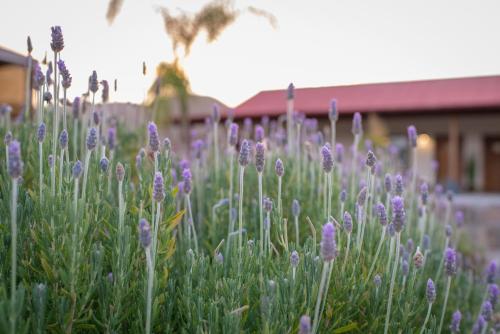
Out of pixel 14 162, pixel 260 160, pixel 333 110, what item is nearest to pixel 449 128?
pixel 333 110

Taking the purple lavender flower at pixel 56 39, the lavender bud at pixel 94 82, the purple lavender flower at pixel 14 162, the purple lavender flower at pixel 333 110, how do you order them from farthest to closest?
1. the purple lavender flower at pixel 333 110
2. the lavender bud at pixel 94 82
3. the purple lavender flower at pixel 56 39
4. the purple lavender flower at pixel 14 162

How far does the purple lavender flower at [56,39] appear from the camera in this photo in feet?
5.22

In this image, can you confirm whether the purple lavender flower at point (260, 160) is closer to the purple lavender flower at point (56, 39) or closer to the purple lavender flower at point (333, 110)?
the purple lavender flower at point (56, 39)

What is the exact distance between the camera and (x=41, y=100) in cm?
200

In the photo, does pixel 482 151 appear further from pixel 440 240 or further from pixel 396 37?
Answer: pixel 396 37

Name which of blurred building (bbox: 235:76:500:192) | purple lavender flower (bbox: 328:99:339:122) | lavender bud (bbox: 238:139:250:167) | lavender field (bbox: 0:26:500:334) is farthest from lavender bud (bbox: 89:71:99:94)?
blurred building (bbox: 235:76:500:192)

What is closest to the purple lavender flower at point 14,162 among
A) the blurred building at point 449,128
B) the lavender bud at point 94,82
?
the lavender bud at point 94,82

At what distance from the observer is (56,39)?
159 centimetres

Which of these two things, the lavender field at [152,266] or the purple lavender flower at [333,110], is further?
the purple lavender flower at [333,110]

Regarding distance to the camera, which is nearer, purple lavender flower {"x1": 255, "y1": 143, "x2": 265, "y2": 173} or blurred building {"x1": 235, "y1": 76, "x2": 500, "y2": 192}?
purple lavender flower {"x1": 255, "y1": 143, "x2": 265, "y2": 173}

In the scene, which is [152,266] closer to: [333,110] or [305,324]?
[305,324]

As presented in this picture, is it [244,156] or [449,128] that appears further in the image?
[449,128]

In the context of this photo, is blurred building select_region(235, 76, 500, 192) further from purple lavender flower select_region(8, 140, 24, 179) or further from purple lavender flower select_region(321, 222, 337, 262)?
purple lavender flower select_region(8, 140, 24, 179)

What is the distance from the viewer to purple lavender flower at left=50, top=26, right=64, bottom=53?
159 centimetres
